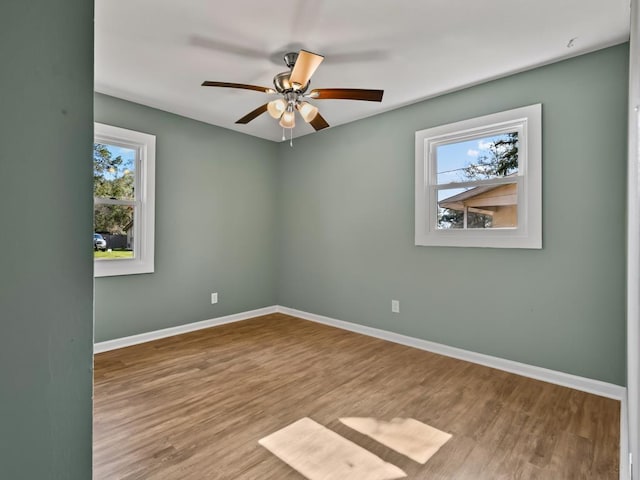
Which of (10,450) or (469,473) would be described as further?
(469,473)

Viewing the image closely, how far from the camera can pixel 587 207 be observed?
259cm

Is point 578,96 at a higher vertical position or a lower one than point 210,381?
higher

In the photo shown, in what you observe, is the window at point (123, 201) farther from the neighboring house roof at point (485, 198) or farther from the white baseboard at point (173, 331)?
the neighboring house roof at point (485, 198)

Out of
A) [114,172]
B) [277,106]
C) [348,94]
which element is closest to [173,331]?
[114,172]

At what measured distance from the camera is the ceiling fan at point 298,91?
2314 millimetres

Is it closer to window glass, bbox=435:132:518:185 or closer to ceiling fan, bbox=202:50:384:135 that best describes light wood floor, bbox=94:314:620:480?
window glass, bbox=435:132:518:185

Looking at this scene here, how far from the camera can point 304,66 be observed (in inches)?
89.7

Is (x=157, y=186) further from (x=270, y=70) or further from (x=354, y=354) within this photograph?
(x=354, y=354)

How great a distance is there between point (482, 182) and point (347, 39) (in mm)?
1734

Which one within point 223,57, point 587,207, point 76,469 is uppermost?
point 223,57

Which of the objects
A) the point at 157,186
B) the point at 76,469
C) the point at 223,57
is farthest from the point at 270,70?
the point at 76,469

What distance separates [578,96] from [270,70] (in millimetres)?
2439

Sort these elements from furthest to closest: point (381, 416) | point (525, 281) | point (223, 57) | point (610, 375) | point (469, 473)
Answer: point (525, 281) < point (223, 57) < point (610, 375) < point (381, 416) < point (469, 473)

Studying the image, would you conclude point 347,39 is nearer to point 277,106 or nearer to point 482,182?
point 277,106
